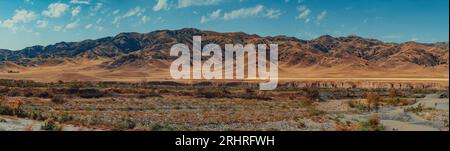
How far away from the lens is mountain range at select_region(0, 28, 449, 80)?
120500mm

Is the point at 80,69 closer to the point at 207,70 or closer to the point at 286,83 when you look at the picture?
the point at 207,70

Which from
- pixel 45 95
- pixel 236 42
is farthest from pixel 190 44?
pixel 45 95

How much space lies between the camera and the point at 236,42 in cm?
16050

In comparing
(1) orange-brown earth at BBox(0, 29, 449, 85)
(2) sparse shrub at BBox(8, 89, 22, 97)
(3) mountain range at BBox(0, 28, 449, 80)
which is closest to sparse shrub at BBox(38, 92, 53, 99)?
(2) sparse shrub at BBox(8, 89, 22, 97)

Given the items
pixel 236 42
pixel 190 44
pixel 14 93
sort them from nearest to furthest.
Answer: pixel 14 93 → pixel 190 44 → pixel 236 42

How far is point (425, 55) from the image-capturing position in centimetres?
13712

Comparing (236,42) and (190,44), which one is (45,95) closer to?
(190,44)

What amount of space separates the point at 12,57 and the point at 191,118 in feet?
512

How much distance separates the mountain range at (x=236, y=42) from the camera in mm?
120500

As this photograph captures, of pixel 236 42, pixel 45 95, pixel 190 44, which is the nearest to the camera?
pixel 45 95

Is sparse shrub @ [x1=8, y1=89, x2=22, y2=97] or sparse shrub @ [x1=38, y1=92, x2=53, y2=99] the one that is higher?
sparse shrub @ [x1=8, y1=89, x2=22, y2=97]

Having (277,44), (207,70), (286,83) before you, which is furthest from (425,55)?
(286,83)

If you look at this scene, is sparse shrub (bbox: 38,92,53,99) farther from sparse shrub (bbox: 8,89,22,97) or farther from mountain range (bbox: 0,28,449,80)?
mountain range (bbox: 0,28,449,80)

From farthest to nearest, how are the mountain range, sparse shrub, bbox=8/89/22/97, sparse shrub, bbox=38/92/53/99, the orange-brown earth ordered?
the mountain range → the orange-brown earth → sparse shrub, bbox=8/89/22/97 → sparse shrub, bbox=38/92/53/99
